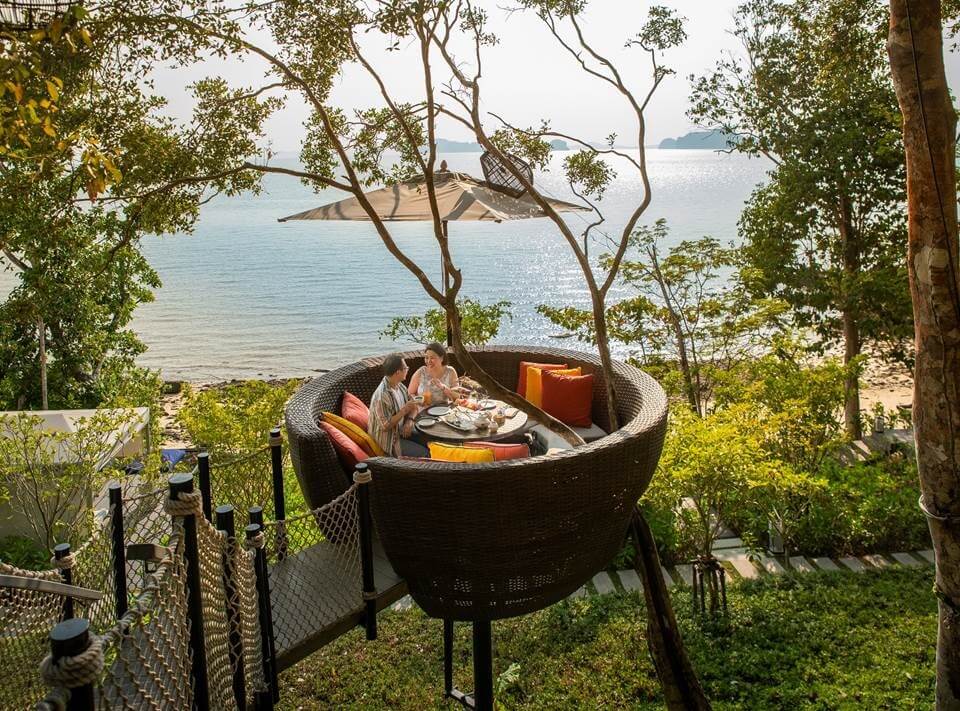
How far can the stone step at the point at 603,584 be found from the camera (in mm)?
6738

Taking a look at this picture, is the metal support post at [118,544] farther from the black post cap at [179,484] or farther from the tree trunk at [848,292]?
the tree trunk at [848,292]

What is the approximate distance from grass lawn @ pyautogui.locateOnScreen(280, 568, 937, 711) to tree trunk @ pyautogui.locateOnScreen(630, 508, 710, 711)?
0.64 meters

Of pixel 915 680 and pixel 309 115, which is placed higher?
pixel 309 115

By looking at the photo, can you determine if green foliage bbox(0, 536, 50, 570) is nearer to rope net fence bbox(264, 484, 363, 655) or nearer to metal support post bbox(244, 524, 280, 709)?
rope net fence bbox(264, 484, 363, 655)

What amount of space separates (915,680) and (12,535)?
842 centimetres

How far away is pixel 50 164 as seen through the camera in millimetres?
4695

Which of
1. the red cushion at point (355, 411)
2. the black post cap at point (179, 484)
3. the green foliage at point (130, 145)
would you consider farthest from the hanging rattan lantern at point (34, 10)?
the red cushion at point (355, 411)

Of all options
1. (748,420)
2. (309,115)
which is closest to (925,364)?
(748,420)

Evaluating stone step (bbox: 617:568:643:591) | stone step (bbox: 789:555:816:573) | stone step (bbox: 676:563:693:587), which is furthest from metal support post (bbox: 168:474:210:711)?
stone step (bbox: 789:555:816:573)

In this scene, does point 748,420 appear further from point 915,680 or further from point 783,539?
point 915,680

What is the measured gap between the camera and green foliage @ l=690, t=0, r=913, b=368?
10125mm

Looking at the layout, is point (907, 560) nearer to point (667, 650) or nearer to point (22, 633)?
point (667, 650)

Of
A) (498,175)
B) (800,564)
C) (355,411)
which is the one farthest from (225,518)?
(800,564)

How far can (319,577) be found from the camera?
4168 mm
